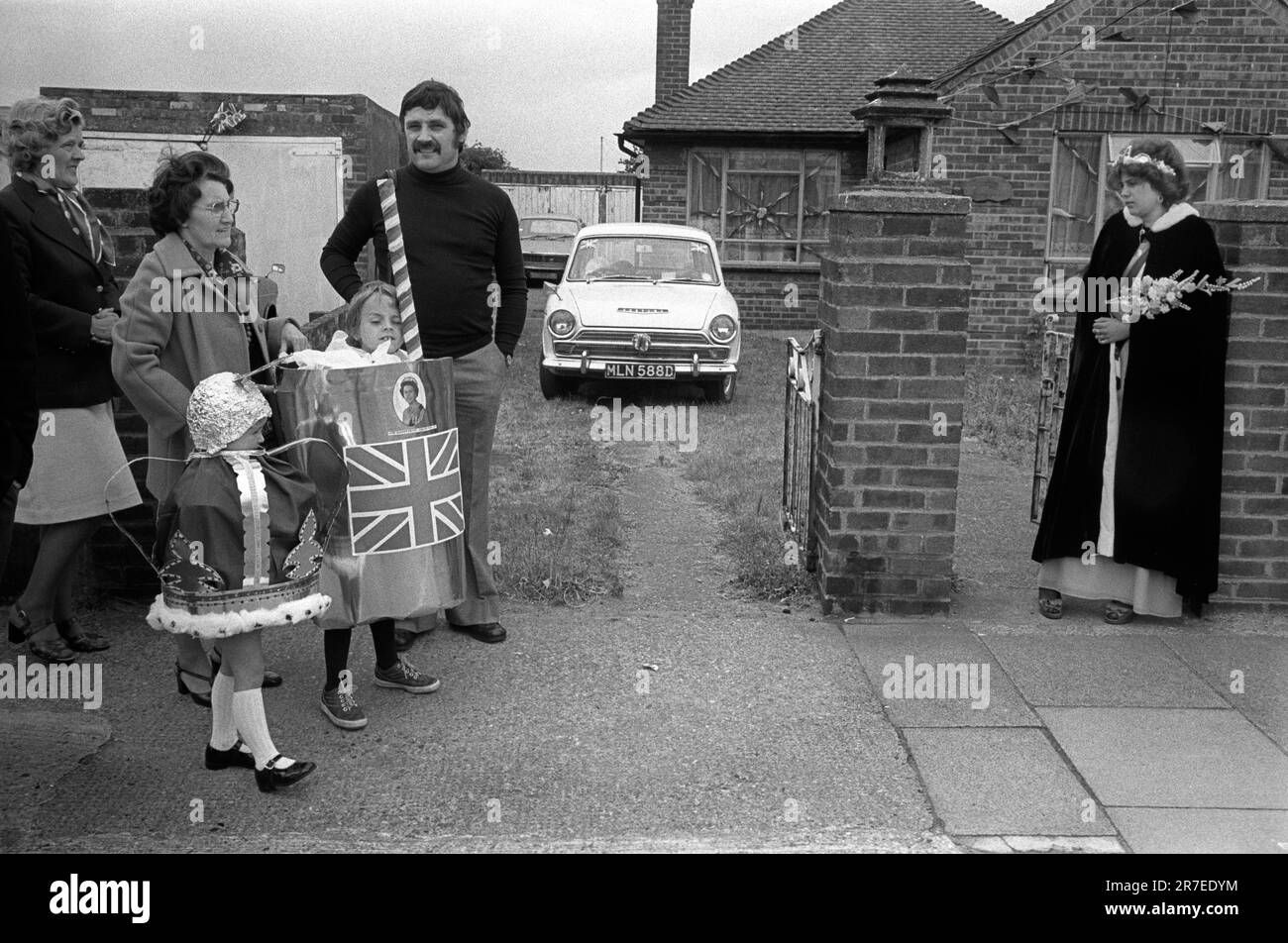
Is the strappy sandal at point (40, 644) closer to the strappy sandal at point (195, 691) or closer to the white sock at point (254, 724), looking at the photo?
the strappy sandal at point (195, 691)

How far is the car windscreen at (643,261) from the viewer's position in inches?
535

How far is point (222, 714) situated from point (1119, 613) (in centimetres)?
391

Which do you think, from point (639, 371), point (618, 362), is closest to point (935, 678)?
point (639, 371)

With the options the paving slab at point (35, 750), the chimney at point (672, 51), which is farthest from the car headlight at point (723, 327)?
the chimney at point (672, 51)

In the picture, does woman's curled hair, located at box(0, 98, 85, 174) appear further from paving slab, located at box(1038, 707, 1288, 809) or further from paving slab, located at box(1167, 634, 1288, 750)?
paving slab, located at box(1167, 634, 1288, 750)

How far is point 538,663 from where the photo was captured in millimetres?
5324

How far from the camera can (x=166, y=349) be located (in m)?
4.55

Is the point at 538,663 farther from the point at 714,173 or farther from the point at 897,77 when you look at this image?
the point at 714,173

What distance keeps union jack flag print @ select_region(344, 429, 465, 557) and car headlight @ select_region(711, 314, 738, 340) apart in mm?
8193

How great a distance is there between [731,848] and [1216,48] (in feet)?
48.6

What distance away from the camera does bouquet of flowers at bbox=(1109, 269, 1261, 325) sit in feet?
18.1

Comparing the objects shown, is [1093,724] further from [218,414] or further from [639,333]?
[639,333]

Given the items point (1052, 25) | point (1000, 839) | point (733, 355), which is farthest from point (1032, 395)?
point (1000, 839)

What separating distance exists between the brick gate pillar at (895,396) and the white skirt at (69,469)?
3.10 metres
